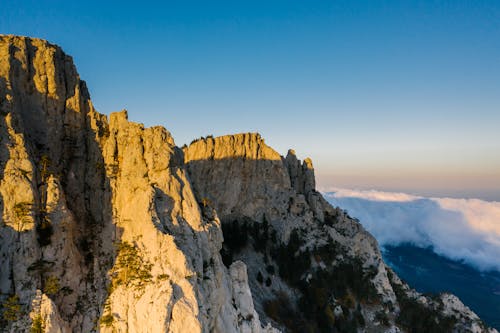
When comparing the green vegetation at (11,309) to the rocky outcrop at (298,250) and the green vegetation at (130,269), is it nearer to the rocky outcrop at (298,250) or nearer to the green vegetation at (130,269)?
the green vegetation at (130,269)

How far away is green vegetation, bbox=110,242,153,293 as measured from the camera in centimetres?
2742

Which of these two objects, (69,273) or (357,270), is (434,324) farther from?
(69,273)

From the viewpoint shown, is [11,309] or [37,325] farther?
[37,325]

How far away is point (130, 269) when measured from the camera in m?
28.2

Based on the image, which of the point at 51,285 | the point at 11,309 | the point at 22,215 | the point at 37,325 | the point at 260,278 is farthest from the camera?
the point at 260,278

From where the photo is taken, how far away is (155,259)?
2844 centimetres

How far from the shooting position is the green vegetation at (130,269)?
27.4 meters

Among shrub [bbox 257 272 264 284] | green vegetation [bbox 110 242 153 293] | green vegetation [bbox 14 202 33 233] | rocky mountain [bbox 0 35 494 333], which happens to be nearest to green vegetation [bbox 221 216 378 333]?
shrub [bbox 257 272 264 284]

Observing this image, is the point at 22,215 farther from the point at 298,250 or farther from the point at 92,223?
the point at 298,250

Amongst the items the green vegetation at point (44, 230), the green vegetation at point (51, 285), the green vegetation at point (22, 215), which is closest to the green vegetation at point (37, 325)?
the green vegetation at point (51, 285)

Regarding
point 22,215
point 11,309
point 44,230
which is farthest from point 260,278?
point 11,309

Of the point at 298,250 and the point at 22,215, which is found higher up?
the point at 22,215

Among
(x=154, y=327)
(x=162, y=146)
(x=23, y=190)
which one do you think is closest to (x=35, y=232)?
(x=23, y=190)

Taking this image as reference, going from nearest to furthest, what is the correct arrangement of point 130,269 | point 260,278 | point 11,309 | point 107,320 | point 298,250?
1. point 11,309
2. point 107,320
3. point 130,269
4. point 260,278
5. point 298,250
